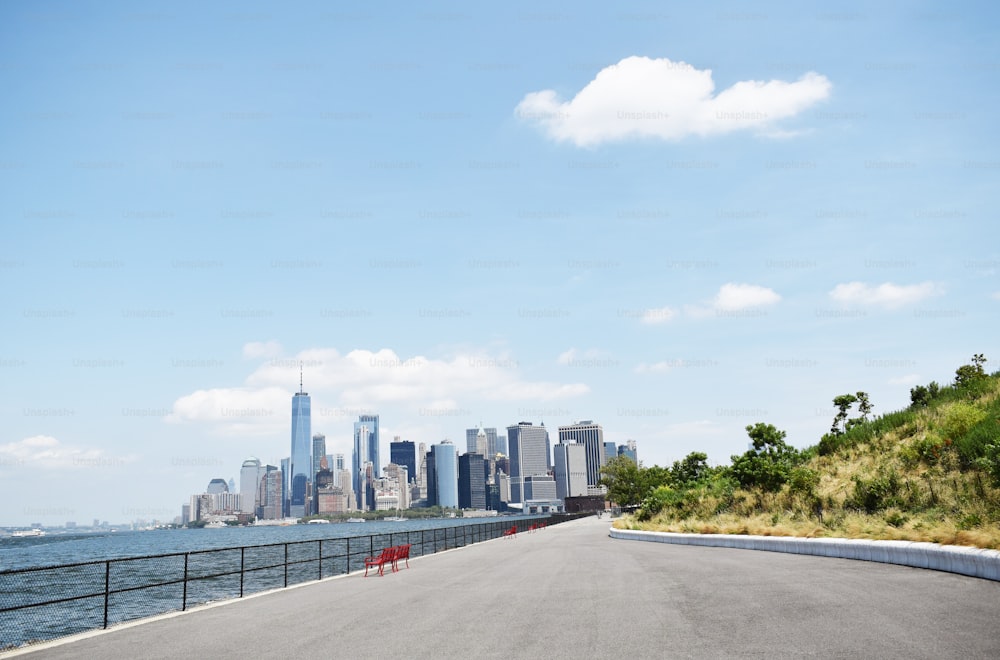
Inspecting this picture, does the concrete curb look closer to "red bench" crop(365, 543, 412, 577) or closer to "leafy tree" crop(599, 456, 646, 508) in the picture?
"red bench" crop(365, 543, 412, 577)

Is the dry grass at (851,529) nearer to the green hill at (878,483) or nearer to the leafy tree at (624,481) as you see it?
the green hill at (878,483)

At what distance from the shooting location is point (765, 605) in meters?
12.1

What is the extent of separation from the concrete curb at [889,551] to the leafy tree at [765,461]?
9.38 meters

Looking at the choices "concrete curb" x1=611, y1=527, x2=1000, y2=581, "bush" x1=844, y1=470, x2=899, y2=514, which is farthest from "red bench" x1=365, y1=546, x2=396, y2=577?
"bush" x1=844, y1=470, x2=899, y2=514

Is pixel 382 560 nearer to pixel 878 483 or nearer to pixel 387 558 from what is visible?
pixel 387 558

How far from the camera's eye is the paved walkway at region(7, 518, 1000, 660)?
30.0ft

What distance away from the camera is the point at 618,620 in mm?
11359

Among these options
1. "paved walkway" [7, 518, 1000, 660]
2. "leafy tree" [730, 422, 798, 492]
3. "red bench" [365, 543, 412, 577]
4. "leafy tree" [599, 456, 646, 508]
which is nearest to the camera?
→ "paved walkway" [7, 518, 1000, 660]

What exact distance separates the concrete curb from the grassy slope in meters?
0.60

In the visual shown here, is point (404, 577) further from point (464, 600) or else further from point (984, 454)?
point (984, 454)

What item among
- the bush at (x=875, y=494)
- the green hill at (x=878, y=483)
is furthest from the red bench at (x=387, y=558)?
the bush at (x=875, y=494)

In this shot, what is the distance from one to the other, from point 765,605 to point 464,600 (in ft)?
20.1

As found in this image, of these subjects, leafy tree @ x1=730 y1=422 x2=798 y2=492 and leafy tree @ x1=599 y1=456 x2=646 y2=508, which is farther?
leafy tree @ x1=599 y1=456 x2=646 y2=508

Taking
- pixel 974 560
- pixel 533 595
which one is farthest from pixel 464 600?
pixel 974 560
